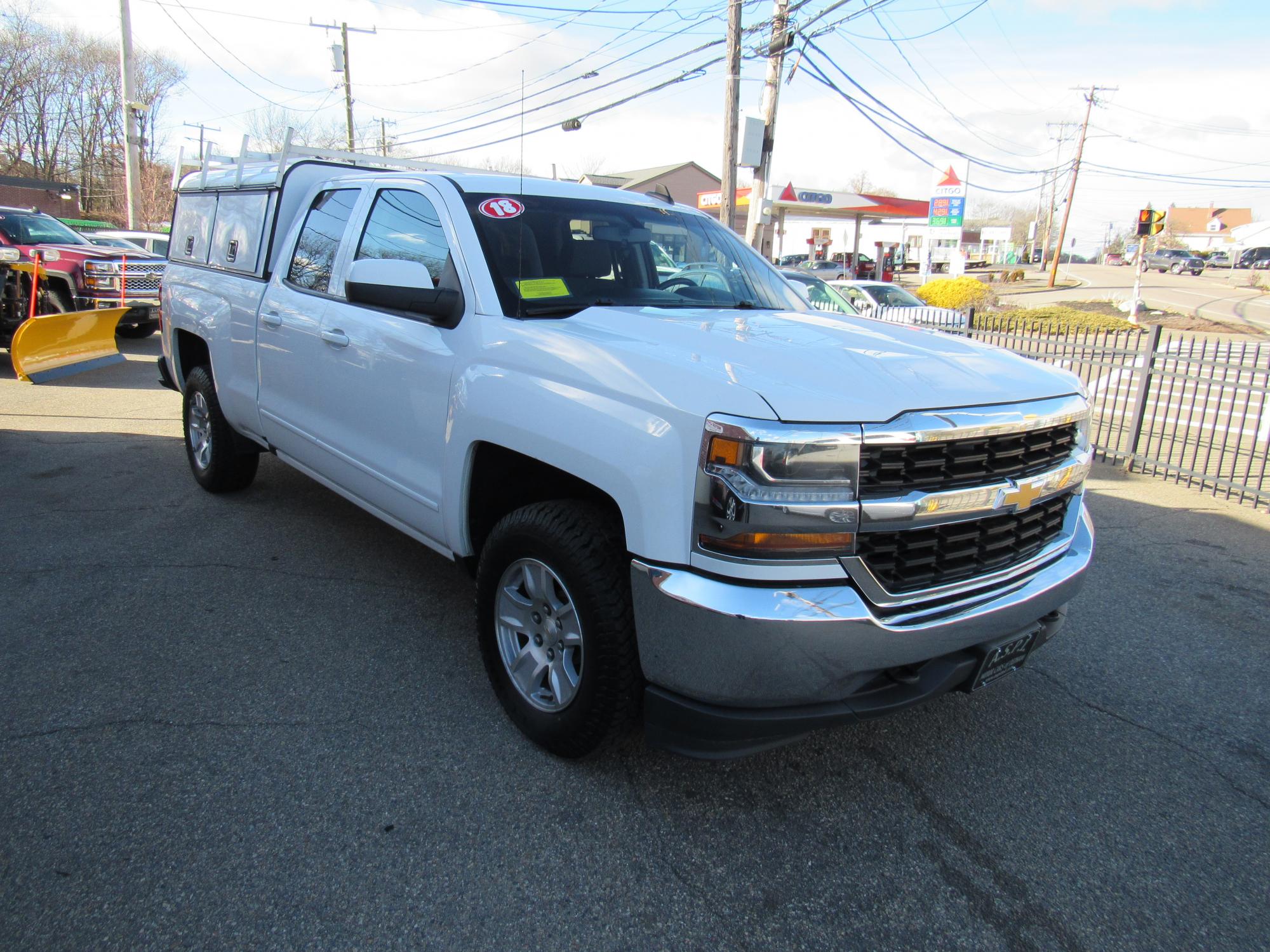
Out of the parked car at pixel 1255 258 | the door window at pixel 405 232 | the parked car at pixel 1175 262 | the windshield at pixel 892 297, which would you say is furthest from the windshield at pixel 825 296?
the parked car at pixel 1255 258

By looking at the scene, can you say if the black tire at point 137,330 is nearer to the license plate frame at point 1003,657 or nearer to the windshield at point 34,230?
the windshield at point 34,230

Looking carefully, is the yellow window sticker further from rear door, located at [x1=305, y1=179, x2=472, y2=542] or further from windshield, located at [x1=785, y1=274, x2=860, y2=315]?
windshield, located at [x1=785, y1=274, x2=860, y2=315]

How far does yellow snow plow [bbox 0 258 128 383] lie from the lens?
8.49m

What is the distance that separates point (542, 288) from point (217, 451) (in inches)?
132

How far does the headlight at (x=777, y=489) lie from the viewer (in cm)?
215

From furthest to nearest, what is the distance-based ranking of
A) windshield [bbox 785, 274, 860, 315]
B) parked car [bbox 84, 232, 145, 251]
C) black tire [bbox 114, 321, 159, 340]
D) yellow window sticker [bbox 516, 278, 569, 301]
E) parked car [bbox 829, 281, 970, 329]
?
1. parked car [bbox 84, 232, 145, 251]
2. parked car [bbox 829, 281, 970, 329]
3. black tire [bbox 114, 321, 159, 340]
4. windshield [bbox 785, 274, 860, 315]
5. yellow window sticker [bbox 516, 278, 569, 301]

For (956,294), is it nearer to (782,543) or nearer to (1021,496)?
(1021,496)

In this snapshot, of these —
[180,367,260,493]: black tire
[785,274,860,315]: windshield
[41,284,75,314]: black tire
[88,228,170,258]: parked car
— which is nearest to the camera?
[180,367,260,493]: black tire

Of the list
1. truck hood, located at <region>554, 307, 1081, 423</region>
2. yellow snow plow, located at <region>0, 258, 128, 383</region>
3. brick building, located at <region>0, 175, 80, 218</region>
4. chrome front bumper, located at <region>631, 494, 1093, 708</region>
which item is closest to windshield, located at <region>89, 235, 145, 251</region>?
yellow snow plow, located at <region>0, 258, 128, 383</region>

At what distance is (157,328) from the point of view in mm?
14711

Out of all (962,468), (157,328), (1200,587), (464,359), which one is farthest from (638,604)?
(157,328)

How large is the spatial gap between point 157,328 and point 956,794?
1567cm

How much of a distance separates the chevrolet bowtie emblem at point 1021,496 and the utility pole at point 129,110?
27484 mm

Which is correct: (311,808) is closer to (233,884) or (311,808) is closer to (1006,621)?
(233,884)
